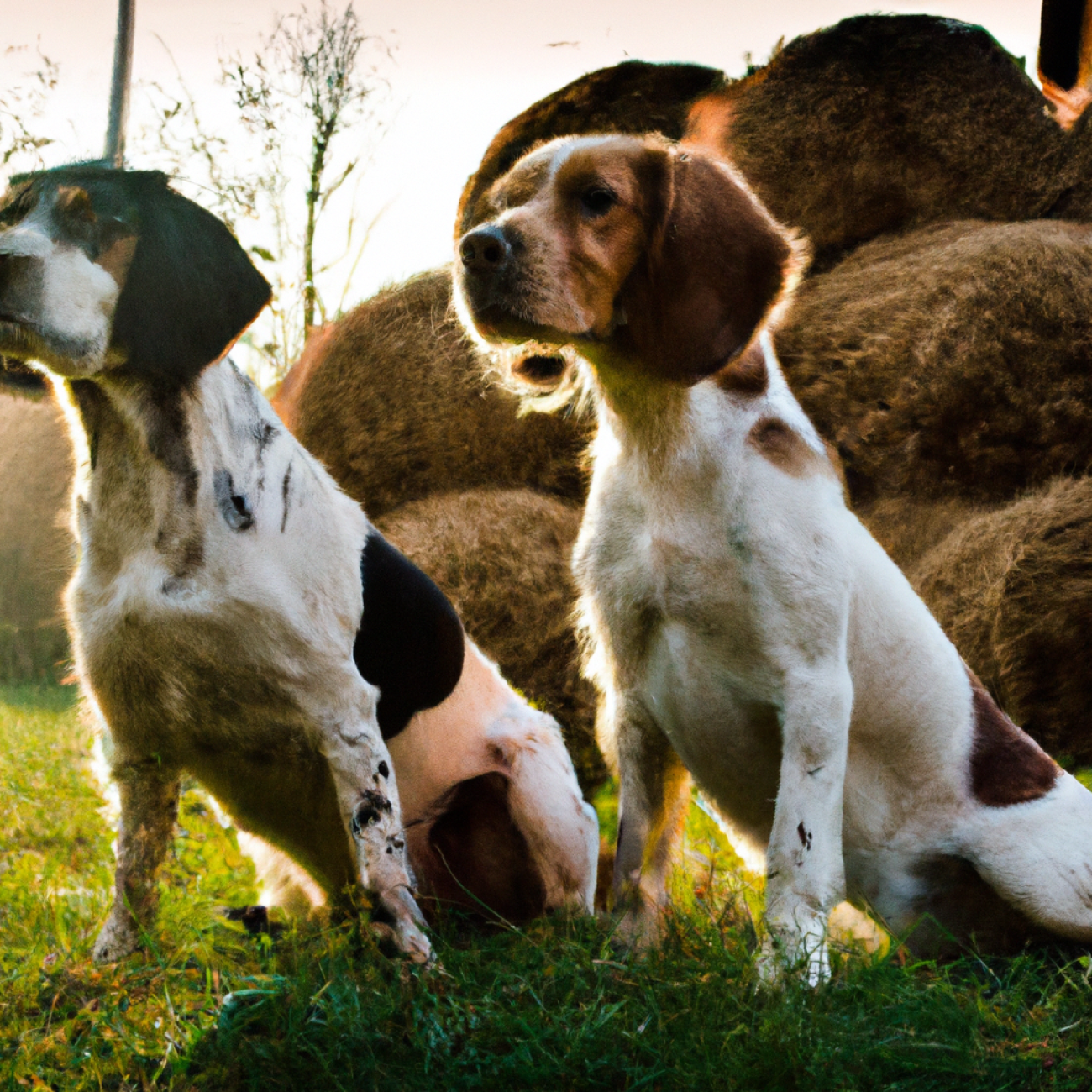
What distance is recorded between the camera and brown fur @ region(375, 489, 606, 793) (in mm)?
5445

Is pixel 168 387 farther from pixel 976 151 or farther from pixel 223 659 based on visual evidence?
pixel 976 151

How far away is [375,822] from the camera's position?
2.67 meters

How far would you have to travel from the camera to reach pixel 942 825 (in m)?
2.93

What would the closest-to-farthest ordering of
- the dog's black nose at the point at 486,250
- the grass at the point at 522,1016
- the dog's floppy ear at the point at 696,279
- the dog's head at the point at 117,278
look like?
the grass at the point at 522,1016 < the dog's head at the point at 117,278 < the dog's black nose at the point at 486,250 < the dog's floppy ear at the point at 696,279

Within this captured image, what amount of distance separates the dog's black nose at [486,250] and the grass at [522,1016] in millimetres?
1508

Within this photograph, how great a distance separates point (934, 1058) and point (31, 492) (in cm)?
607

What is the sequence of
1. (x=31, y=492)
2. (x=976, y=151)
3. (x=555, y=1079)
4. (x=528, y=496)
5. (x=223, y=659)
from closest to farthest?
(x=555, y=1079), (x=223, y=659), (x=528, y=496), (x=976, y=151), (x=31, y=492)

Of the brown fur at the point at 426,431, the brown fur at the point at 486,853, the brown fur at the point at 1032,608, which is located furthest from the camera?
the brown fur at the point at 426,431

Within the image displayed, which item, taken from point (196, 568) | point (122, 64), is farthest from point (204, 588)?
point (122, 64)

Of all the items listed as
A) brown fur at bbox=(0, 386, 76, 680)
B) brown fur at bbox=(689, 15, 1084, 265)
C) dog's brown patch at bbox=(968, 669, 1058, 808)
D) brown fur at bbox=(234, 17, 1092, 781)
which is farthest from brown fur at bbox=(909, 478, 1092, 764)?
brown fur at bbox=(0, 386, 76, 680)

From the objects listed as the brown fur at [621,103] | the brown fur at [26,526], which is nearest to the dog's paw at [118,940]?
the brown fur at [26,526]

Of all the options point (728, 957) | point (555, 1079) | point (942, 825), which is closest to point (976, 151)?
point (942, 825)

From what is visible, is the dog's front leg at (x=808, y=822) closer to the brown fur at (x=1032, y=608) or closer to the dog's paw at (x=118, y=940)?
the dog's paw at (x=118, y=940)

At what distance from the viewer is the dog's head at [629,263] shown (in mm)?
2646
